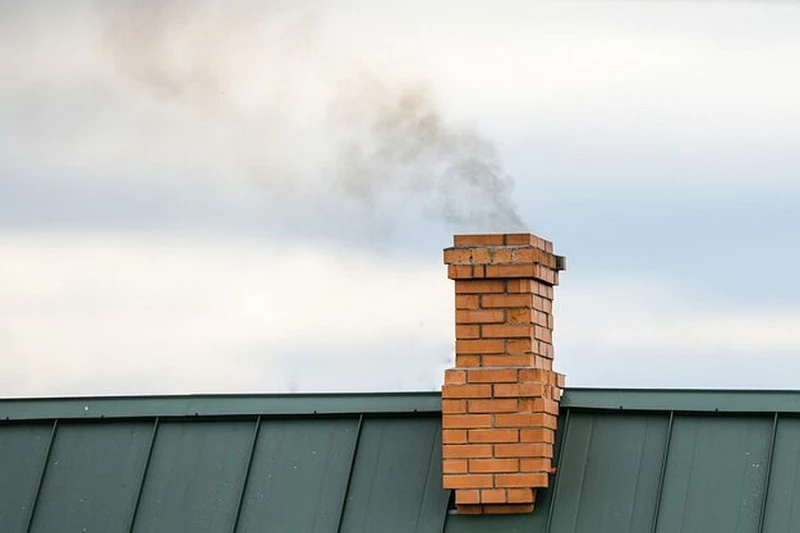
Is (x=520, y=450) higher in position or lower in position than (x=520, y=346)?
lower

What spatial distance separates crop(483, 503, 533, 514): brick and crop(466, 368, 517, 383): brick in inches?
30.1

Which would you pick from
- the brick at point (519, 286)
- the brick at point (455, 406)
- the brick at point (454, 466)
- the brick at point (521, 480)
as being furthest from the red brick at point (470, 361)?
the brick at point (521, 480)

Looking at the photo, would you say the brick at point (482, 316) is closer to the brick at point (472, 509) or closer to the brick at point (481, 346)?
the brick at point (481, 346)

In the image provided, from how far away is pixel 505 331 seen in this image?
10383 millimetres

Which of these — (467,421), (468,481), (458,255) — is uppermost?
(458,255)

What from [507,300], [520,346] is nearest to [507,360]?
[520,346]

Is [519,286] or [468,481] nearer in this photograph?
[468,481]

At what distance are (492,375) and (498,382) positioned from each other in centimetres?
6

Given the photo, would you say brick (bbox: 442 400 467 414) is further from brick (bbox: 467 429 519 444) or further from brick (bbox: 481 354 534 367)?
brick (bbox: 481 354 534 367)

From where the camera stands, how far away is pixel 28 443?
11.5m

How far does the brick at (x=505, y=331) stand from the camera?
1036 centimetres

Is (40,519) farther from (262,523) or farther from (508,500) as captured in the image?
(508,500)

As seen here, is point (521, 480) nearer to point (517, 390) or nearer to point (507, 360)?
point (517, 390)

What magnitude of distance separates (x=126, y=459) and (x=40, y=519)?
0.69m
